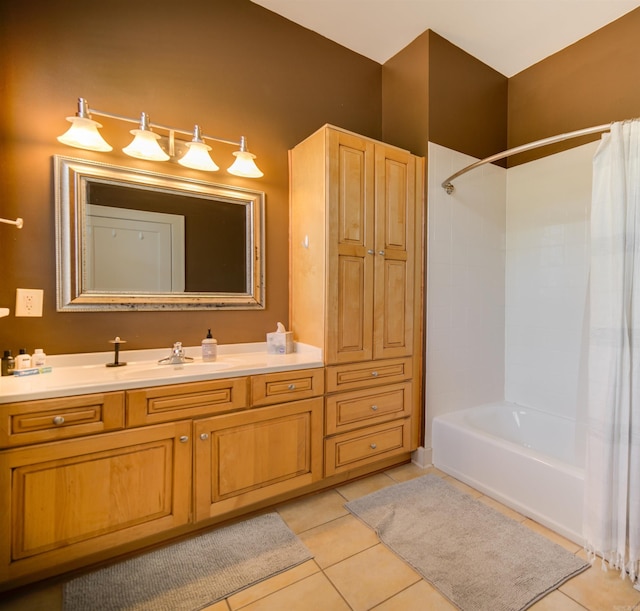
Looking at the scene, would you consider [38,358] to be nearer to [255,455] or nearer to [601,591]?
[255,455]

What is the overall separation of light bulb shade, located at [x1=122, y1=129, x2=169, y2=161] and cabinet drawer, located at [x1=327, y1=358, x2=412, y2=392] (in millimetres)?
1438

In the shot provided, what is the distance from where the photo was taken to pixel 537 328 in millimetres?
2586

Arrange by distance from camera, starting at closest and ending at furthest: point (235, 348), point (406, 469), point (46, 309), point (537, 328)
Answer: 1. point (46, 309)
2. point (235, 348)
3. point (406, 469)
4. point (537, 328)

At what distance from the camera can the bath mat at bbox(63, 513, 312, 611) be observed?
50.9 inches

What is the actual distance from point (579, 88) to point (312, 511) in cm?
319

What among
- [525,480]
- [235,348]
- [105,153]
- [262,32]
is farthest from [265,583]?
[262,32]

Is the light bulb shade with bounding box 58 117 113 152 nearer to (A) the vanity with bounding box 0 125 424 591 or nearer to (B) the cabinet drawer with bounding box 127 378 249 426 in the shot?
(A) the vanity with bounding box 0 125 424 591

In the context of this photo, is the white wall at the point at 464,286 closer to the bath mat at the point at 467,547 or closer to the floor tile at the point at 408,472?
the floor tile at the point at 408,472

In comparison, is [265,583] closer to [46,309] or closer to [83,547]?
[83,547]

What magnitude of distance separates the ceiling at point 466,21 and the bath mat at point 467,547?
293 cm

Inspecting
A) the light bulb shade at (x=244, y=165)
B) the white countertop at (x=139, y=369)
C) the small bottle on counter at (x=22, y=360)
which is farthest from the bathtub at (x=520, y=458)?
the small bottle on counter at (x=22, y=360)

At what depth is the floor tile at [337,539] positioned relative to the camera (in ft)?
5.01

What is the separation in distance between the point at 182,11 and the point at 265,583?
285cm

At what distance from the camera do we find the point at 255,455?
1.71 metres
